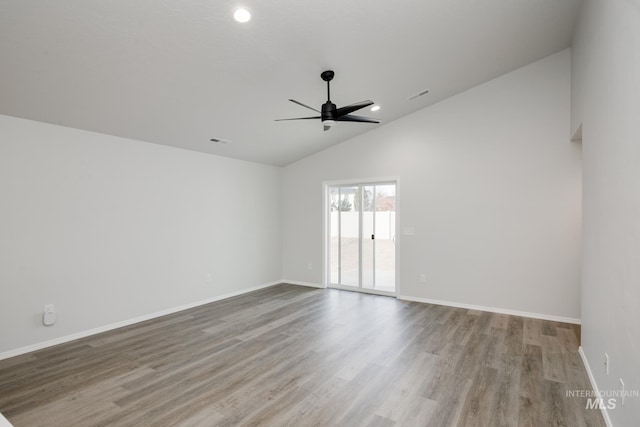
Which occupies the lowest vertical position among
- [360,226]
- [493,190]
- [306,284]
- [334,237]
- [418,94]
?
[306,284]

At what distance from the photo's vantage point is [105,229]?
4.12 meters

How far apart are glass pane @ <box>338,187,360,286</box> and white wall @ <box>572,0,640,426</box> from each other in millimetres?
3695

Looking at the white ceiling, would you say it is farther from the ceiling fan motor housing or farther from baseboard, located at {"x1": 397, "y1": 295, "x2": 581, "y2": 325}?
baseboard, located at {"x1": 397, "y1": 295, "x2": 581, "y2": 325}

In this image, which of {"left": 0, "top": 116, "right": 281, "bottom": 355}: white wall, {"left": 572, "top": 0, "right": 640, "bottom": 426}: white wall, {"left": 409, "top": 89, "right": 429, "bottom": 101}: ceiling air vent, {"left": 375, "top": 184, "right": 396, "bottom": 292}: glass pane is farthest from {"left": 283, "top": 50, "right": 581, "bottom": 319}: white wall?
{"left": 0, "top": 116, "right": 281, "bottom": 355}: white wall

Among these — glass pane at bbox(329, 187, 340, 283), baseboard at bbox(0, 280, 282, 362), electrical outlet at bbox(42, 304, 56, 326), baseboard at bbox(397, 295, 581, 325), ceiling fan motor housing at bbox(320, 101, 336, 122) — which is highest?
ceiling fan motor housing at bbox(320, 101, 336, 122)

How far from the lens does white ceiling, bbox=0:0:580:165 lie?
2.45 m

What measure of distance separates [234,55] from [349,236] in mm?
4186

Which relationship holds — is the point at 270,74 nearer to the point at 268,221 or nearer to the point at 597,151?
the point at 597,151

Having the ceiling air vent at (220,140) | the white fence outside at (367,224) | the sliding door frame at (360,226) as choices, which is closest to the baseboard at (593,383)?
the sliding door frame at (360,226)

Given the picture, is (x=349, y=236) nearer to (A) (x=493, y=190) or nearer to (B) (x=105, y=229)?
(A) (x=493, y=190)

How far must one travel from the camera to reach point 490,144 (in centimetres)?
490

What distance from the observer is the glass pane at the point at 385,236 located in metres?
5.83

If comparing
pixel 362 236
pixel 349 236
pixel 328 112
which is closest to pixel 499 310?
pixel 362 236

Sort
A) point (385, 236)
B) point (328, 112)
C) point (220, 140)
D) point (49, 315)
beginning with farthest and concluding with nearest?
point (385, 236), point (220, 140), point (49, 315), point (328, 112)
